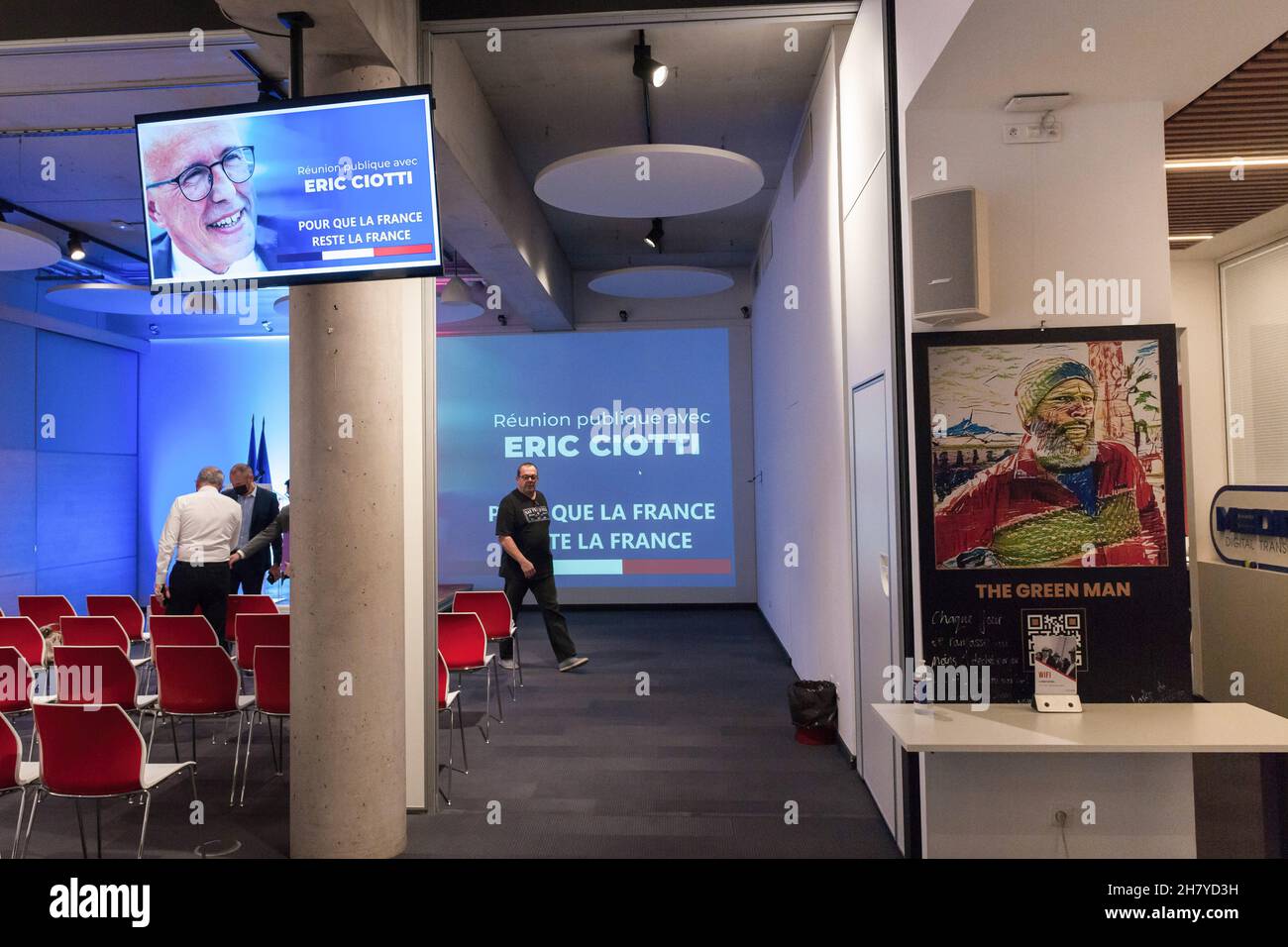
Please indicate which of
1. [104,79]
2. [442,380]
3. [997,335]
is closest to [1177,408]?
[997,335]

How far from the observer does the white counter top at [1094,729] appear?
2.35 metres

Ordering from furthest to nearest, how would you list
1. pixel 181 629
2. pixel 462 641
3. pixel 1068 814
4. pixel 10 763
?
pixel 462 641 < pixel 181 629 < pixel 10 763 < pixel 1068 814

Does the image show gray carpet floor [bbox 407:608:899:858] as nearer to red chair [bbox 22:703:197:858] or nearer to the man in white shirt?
red chair [bbox 22:703:197:858]

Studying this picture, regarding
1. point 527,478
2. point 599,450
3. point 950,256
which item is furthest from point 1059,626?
point 599,450

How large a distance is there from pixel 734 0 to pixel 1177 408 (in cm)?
274

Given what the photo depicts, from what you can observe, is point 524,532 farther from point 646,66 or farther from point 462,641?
point 646,66

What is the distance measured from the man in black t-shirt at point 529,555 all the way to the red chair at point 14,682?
3.26m

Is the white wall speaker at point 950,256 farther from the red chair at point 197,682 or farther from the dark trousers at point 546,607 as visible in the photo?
the dark trousers at point 546,607

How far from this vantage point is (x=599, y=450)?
9.94 metres

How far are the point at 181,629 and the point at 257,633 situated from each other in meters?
0.39

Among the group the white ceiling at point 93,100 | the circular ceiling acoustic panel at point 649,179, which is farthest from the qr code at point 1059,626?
the white ceiling at point 93,100

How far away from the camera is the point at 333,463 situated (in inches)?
134

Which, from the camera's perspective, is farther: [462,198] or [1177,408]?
[462,198]
